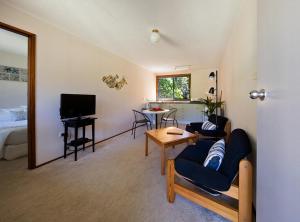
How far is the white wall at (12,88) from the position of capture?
3951mm

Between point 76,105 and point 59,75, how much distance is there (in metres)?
0.57

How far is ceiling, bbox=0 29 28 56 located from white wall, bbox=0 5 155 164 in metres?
0.91

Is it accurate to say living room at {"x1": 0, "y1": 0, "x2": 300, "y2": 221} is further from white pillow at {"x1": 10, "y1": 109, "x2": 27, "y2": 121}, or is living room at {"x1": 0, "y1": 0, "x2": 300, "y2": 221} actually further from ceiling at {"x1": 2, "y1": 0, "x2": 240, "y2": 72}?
white pillow at {"x1": 10, "y1": 109, "x2": 27, "y2": 121}

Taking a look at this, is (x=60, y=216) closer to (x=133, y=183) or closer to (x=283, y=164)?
(x=133, y=183)

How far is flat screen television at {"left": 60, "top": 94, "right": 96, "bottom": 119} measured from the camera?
8.66ft

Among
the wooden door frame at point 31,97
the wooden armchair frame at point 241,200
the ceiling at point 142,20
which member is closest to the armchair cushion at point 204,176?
the wooden armchair frame at point 241,200

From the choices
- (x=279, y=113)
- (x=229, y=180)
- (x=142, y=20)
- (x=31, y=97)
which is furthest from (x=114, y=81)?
(x=279, y=113)

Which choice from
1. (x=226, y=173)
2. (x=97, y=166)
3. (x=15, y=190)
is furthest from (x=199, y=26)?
(x=15, y=190)

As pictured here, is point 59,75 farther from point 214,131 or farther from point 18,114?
point 214,131

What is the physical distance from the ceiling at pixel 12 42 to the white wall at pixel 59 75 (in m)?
0.91

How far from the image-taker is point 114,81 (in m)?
4.16

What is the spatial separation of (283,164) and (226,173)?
85cm

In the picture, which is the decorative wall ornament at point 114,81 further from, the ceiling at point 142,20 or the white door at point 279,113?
the white door at point 279,113

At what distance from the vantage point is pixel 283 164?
0.58 meters
